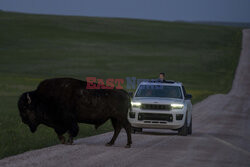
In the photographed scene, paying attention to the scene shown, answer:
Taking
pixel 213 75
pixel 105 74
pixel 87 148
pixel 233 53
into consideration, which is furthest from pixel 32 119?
pixel 233 53

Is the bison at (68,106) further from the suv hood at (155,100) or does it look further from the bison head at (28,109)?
the suv hood at (155,100)

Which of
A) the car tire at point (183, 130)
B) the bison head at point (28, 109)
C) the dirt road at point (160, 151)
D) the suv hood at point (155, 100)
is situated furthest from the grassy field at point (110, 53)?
the bison head at point (28, 109)

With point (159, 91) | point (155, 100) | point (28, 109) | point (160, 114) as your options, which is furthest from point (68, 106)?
point (159, 91)

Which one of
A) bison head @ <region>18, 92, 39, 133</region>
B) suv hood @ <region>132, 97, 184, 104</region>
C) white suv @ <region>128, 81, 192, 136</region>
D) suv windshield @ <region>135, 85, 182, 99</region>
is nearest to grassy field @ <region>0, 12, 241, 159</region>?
suv windshield @ <region>135, 85, 182, 99</region>

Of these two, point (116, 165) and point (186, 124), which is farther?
point (186, 124)

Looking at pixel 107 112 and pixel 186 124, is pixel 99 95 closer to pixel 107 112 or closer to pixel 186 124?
pixel 107 112

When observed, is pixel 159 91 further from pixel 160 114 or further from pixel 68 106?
pixel 68 106

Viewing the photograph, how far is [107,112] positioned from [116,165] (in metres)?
3.39

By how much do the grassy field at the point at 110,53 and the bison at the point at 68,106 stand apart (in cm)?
1073

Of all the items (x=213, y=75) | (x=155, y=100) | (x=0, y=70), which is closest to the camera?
(x=155, y=100)

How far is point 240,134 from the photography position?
1956 centimetres

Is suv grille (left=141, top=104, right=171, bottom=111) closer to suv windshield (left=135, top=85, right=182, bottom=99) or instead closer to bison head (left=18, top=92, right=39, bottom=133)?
suv windshield (left=135, top=85, right=182, bottom=99)

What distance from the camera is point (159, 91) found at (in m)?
19.8

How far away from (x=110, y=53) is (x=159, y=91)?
204 feet
